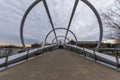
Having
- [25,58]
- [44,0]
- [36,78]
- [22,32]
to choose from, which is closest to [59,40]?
[22,32]

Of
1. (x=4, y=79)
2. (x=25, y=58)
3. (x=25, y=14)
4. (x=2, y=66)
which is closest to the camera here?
(x=4, y=79)

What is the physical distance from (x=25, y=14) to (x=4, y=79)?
21026mm

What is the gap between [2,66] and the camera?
6.90 meters

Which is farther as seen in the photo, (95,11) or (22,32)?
(22,32)

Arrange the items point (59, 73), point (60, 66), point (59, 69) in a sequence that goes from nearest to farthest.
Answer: point (59, 73)
point (59, 69)
point (60, 66)

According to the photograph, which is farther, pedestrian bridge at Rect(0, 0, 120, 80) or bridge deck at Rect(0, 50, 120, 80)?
pedestrian bridge at Rect(0, 0, 120, 80)

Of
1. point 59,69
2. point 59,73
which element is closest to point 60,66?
point 59,69

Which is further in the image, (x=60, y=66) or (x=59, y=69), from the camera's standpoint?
(x=60, y=66)

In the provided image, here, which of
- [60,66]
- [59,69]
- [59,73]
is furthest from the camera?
[60,66]

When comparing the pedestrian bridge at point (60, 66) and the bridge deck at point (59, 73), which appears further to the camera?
the pedestrian bridge at point (60, 66)

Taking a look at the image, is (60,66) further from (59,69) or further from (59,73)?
(59,73)

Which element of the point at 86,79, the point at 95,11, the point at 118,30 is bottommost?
the point at 86,79

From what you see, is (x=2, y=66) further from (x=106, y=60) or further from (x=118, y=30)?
(x=118, y=30)

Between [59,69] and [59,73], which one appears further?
[59,69]
